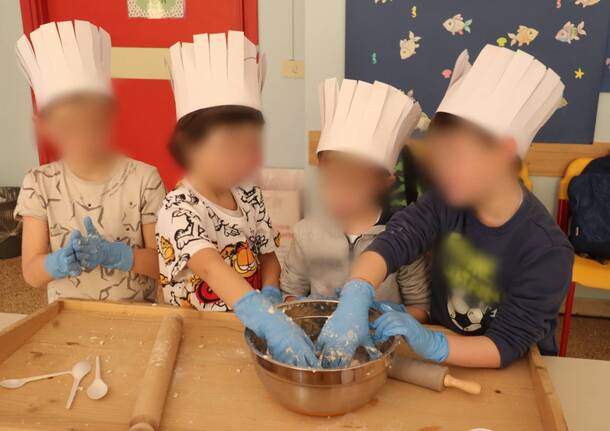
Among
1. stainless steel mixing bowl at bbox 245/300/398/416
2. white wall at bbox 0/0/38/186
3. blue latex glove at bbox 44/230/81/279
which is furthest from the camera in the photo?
white wall at bbox 0/0/38/186

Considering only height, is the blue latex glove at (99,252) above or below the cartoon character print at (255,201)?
below

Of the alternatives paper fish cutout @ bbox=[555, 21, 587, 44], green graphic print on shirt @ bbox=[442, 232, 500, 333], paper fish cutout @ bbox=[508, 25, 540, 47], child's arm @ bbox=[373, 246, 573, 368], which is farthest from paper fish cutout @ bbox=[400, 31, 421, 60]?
child's arm @ bbox=[373, 246, 573, 368]

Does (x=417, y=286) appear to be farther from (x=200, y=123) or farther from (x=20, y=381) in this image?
(x=20, y=381)

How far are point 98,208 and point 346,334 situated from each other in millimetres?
659

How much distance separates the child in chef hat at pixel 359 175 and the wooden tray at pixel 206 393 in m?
0.25

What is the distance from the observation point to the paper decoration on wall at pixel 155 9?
2.71 m

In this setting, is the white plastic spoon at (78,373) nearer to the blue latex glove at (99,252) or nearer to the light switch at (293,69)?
the blue latex glove at (99,252)

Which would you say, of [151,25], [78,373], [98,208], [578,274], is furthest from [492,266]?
[151,25]

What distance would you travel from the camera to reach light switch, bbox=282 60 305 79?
2.73 m

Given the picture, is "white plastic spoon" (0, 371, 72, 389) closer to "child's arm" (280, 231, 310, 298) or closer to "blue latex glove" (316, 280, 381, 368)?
"blue latex glove" (316, 280, 381, 368)

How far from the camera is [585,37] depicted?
2047 mm

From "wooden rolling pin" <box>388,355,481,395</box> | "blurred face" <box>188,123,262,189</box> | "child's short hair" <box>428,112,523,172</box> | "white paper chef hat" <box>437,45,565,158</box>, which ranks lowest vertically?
"wooden rolling pin" <box>388,355,481,395</box>

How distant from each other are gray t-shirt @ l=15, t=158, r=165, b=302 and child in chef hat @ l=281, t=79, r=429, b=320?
0.36 meters

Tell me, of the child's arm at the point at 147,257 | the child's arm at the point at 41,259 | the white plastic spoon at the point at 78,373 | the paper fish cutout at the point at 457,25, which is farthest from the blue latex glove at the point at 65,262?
the paper fish cutout at the point at 457,25
